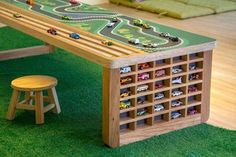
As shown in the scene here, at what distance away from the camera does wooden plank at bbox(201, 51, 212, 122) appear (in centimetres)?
324

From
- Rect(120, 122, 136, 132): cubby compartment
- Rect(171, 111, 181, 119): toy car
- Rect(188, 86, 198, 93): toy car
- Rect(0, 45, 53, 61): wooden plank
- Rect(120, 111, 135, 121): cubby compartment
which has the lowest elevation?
Rect(120, 122, 136, 132): cubby compartment

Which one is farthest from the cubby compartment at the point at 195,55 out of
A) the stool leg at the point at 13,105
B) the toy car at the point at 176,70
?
the stool leg at the point at 13,105

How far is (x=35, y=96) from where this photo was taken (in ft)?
10.8

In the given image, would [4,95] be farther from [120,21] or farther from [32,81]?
[120,21]

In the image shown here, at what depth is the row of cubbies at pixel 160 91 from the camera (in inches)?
119

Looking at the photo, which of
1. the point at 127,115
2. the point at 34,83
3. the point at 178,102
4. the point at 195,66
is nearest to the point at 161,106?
the point at 178,102

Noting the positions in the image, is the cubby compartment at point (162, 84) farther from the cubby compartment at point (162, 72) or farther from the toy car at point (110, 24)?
the toy car at point (110, 24)

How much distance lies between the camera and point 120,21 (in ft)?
12.5

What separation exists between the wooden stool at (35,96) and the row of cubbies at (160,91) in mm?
580

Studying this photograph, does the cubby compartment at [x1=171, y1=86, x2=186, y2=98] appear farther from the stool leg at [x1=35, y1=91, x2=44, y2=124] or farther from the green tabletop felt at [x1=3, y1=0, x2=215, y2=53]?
the stool leg at [x1=35, y1=91, x2=44, y2=124]

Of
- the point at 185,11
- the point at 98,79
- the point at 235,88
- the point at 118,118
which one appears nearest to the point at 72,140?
the point at 118,118

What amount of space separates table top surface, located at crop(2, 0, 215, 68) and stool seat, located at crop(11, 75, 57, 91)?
453 mm

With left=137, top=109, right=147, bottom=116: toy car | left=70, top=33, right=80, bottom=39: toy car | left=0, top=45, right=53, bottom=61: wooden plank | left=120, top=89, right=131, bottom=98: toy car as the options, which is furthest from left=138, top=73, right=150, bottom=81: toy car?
left=0, top=45, right=53, bottom=61: wooden plank

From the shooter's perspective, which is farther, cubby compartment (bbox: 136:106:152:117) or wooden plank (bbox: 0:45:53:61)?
wooden plank (bbox: 0:45:53:61)
